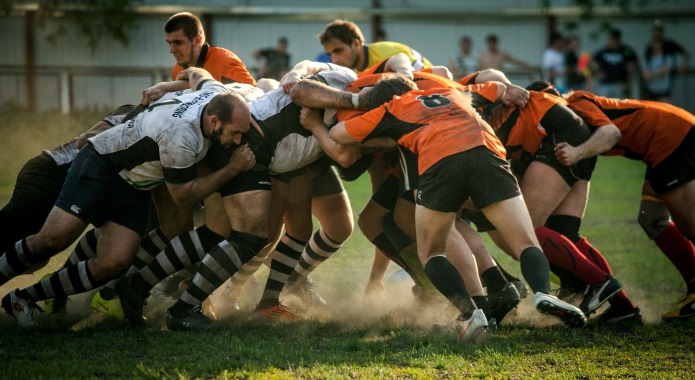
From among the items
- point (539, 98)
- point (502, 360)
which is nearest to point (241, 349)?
point (502, 360)

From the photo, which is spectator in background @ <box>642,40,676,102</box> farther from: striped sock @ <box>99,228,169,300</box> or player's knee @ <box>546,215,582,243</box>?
striped sock @ <box>99,228,169,300</box>

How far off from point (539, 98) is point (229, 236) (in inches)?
99.9

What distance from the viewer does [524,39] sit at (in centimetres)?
2559

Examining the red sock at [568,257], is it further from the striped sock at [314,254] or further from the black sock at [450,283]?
the striped sock at [314,254]

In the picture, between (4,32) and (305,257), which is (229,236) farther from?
(4,32)

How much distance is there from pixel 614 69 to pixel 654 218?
44.9ft

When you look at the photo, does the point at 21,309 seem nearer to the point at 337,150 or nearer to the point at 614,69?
the point at 337,150

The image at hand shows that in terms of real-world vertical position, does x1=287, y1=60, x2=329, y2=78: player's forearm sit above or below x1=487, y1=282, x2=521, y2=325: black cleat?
above

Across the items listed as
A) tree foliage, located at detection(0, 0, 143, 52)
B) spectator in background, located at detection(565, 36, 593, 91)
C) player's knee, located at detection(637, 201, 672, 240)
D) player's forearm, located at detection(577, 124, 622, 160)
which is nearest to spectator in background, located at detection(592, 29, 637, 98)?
spectator in background, located at detection(565, 36, 593, 91)

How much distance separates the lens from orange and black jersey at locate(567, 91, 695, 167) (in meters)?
6.72

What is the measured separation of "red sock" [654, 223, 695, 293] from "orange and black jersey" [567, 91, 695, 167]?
629 mm

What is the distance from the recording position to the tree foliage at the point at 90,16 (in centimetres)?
2334

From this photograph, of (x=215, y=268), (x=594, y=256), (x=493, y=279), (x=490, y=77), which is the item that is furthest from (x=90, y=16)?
(x=594, y=256)

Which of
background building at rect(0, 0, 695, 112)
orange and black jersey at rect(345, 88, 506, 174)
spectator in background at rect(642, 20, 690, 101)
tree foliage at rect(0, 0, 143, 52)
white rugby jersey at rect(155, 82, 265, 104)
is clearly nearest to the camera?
orange and black jersey at rect(345, 88, 506, 174)
